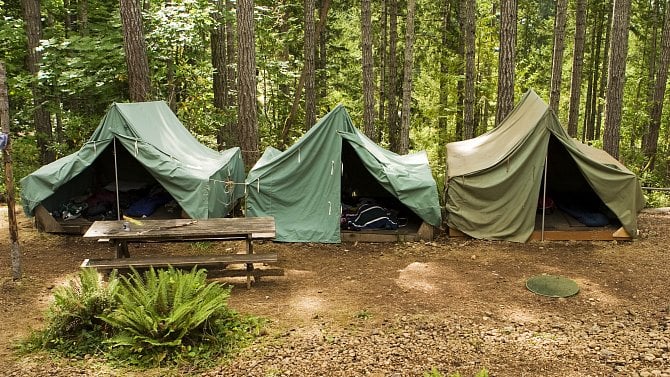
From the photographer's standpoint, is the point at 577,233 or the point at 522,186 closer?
the point at 522,186

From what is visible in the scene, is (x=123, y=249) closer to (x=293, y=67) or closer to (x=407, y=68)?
(x=407, y=68)

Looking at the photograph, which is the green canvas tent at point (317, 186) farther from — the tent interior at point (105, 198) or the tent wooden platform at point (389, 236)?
the tent interior at point (105, 198)

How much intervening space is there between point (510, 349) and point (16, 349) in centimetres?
470

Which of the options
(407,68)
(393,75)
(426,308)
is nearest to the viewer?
(426,308)

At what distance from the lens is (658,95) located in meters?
16.2

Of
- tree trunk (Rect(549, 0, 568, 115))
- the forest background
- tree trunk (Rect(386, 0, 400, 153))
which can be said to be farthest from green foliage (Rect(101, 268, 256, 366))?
tree trunk (Rect(386, 0, 400, 153))

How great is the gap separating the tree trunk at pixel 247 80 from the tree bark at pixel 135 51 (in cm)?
192

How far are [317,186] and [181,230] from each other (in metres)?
2.72

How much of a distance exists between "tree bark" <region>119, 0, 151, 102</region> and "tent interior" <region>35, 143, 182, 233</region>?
57.7 inches

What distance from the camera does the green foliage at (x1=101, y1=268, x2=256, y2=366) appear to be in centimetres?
497

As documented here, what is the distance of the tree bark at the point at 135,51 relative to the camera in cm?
1071

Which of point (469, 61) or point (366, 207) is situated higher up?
point (469, 61)

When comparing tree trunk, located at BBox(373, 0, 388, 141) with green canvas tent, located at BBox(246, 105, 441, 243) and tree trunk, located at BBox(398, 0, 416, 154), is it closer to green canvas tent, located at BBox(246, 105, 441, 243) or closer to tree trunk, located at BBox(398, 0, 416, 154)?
tree trunk, located at BBox(398, 0, 416, 154)

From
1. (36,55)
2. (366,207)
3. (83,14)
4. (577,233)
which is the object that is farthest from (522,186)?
(36,55)
